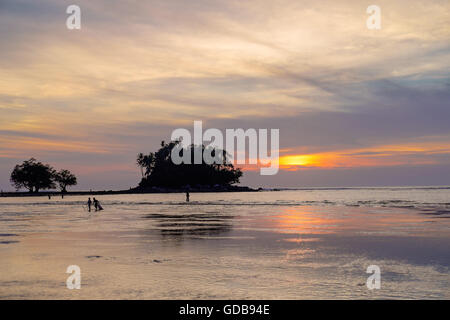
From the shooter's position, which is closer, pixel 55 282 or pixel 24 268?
pixel 55 282

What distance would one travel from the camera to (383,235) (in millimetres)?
26422

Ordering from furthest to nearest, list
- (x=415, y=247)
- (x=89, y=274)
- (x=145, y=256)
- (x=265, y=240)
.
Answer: (x=265, y=240) < (x=415, y=247) < (x=145, y=256) < (x=89, y=274)

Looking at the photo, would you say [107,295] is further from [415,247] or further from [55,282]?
[415,247]

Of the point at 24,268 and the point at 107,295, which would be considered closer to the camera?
the point at 107,295

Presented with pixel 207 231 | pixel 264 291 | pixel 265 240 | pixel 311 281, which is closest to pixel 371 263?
pixel 311 281

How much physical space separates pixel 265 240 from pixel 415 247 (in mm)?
6895

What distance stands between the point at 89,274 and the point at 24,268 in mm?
2833

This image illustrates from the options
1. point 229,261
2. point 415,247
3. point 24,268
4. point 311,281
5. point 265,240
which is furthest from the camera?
point 265,240

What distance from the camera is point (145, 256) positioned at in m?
18.7
